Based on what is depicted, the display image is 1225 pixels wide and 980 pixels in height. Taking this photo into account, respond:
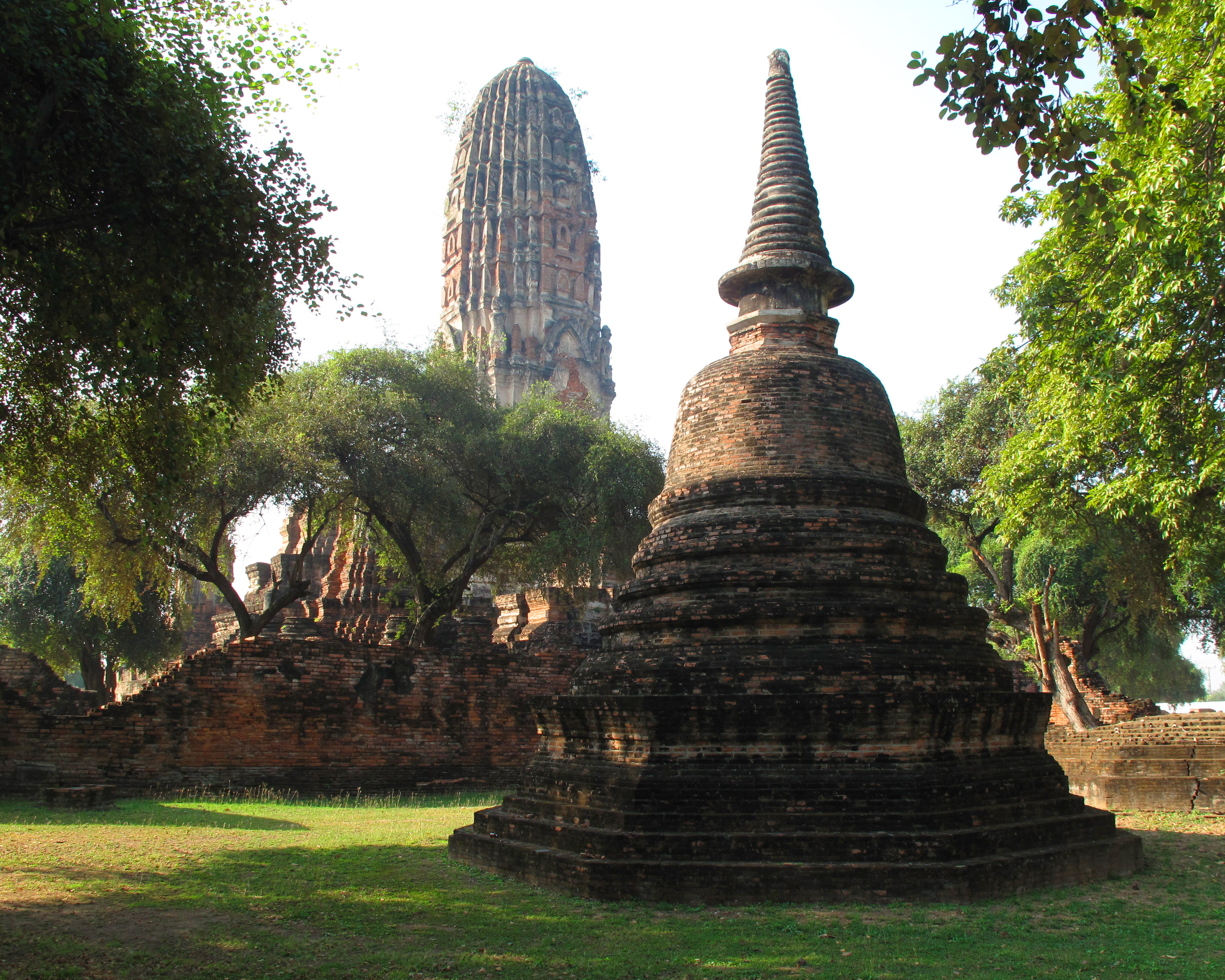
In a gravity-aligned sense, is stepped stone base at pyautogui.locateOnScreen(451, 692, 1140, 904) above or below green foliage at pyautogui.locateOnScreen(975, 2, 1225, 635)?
below

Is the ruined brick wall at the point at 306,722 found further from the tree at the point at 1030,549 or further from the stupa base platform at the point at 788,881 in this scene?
the stupa base platform at the point at 788,881

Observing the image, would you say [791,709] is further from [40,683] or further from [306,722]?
[40,683]

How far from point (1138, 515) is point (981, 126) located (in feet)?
33.9

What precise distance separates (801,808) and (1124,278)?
25.1 feet

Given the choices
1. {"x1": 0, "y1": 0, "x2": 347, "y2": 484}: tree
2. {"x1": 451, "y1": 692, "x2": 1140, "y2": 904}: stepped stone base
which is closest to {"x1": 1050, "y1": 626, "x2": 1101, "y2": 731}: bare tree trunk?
{"x1": 451, "y1": 692, "x2": 1140, "y2": 904}: stepped stone base

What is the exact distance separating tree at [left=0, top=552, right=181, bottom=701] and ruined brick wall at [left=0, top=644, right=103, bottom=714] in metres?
7.84

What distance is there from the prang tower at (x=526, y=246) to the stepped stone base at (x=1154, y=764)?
3261cm

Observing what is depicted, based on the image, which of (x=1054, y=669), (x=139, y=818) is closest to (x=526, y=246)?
(x=1054, y=669)

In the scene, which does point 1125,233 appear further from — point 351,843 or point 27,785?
point 27,785

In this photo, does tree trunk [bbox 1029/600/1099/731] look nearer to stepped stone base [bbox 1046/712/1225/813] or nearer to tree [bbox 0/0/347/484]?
stepped stone base [bbox 1046/712/1225/813]

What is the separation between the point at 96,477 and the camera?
37.3 ft

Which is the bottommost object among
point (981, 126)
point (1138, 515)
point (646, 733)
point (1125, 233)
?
point (646, 733)

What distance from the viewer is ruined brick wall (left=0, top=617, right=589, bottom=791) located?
14672 mm

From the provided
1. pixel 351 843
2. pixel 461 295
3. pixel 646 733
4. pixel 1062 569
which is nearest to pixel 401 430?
pixel 351 843
